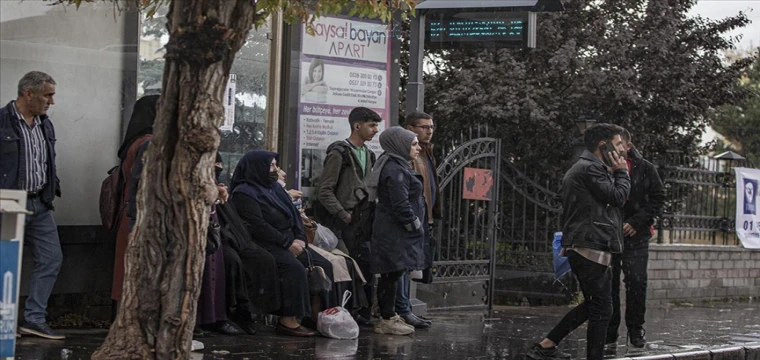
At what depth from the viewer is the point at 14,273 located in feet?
16.6

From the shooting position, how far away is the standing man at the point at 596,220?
9.16m

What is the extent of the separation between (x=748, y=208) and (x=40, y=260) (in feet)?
45.3

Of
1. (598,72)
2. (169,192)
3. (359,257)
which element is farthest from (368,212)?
(598,72)

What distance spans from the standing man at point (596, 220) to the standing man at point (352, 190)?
2.52 meters

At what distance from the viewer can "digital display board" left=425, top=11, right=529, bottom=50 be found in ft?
42.6

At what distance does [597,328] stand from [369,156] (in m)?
3.23

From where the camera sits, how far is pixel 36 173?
9.18 meters

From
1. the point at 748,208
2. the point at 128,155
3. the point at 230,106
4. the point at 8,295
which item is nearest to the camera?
the point at 8,295

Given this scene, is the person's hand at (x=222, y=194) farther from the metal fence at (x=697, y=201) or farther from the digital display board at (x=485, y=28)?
the metal fence at (x=697, y=201)

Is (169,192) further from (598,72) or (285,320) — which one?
(598,72)

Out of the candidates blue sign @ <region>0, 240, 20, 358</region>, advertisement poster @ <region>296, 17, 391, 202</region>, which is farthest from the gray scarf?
blue sign @ <region>0, 240, 20, 358</region>

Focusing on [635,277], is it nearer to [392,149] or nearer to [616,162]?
[616,162]

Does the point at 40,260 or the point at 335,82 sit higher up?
the point at 335,82

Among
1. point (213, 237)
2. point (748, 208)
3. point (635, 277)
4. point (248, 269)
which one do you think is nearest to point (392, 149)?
point (248, 269)
